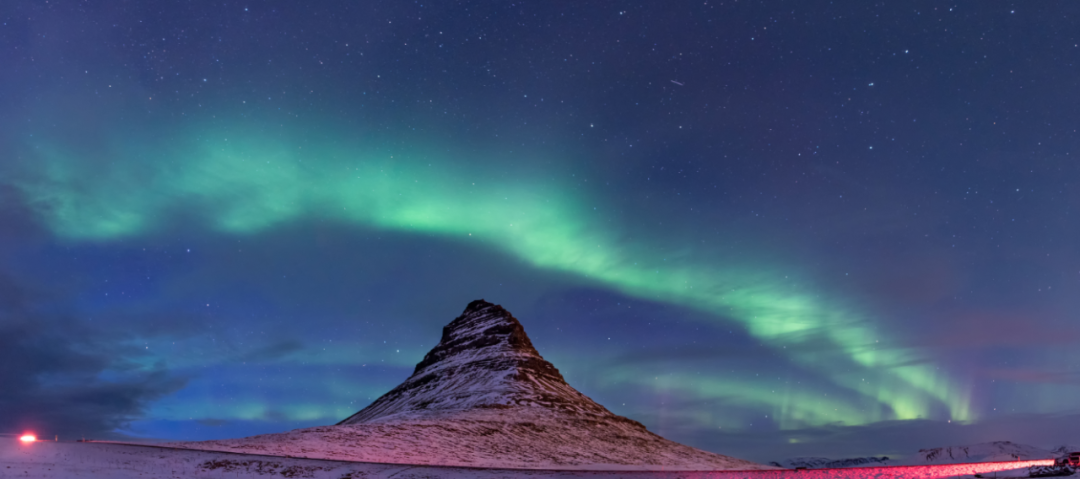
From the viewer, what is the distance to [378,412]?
569 ft

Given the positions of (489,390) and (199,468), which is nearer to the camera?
(199,468)

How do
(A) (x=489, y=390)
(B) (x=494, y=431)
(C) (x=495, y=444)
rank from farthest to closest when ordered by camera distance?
(A) (x=489, y=390) < (B) (x=494, y=431) < (C) (x=495, y=444)

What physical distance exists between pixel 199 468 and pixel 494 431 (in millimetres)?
61821

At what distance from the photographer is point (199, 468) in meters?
40.1

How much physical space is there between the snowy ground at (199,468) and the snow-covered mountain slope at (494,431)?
29.9 ft

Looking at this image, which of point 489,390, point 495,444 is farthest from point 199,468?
point 489,390

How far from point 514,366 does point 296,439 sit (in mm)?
109850

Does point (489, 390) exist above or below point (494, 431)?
above

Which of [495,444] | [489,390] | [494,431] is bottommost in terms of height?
[495,444]

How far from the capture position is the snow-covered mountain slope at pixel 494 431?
2596 inches

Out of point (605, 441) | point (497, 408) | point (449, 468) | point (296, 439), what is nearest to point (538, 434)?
point (605, 441)

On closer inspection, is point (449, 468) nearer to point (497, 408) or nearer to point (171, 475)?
point (171, 475)

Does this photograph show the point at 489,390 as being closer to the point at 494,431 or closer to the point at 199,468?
the point at 494,431

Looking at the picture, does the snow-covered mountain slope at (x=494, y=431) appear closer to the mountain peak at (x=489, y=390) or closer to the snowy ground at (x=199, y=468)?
the mountain peak at (x=489, y=390)
